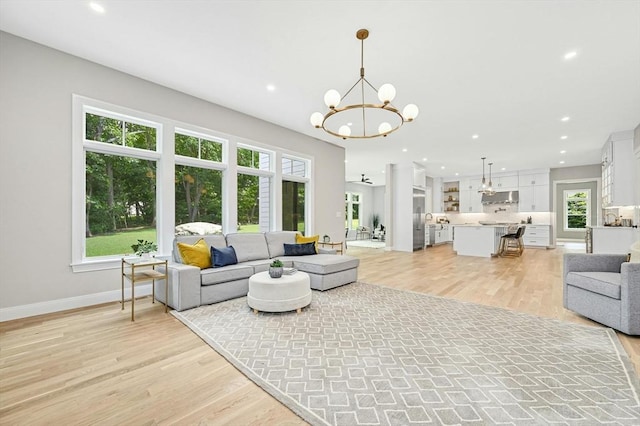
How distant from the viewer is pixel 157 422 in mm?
1655

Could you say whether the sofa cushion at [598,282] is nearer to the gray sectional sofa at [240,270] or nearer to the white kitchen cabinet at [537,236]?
the gray sectional sofa at [240,270]

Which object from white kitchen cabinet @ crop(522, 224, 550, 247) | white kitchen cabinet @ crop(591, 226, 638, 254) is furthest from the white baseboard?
white kitchen cabinet @ crop(522, 224, 550, 247)

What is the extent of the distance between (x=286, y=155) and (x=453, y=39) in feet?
13.4

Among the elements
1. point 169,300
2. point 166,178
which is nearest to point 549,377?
point 169,300

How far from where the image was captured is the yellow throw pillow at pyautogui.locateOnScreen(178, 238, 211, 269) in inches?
151

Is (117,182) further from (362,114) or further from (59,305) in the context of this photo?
(362,114)

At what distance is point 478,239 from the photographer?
8539mm

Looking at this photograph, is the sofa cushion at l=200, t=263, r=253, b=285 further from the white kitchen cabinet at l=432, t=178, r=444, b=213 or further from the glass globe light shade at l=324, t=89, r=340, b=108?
the white kitchen cabinet at l=432, t=178, r=444, b=213

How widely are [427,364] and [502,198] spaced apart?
440 inches

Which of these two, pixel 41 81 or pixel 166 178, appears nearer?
pixel 41 81

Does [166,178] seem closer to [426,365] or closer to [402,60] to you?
[402,60]

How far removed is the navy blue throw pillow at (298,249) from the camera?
201 inches

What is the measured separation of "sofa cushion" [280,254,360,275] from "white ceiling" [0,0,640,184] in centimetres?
270

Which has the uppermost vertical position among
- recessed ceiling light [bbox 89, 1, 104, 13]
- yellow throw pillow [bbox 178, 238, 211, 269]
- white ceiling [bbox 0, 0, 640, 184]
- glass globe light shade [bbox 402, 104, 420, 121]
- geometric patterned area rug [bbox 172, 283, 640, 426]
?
recessed ceiling light [bbox 89, 1, 104, 13]
